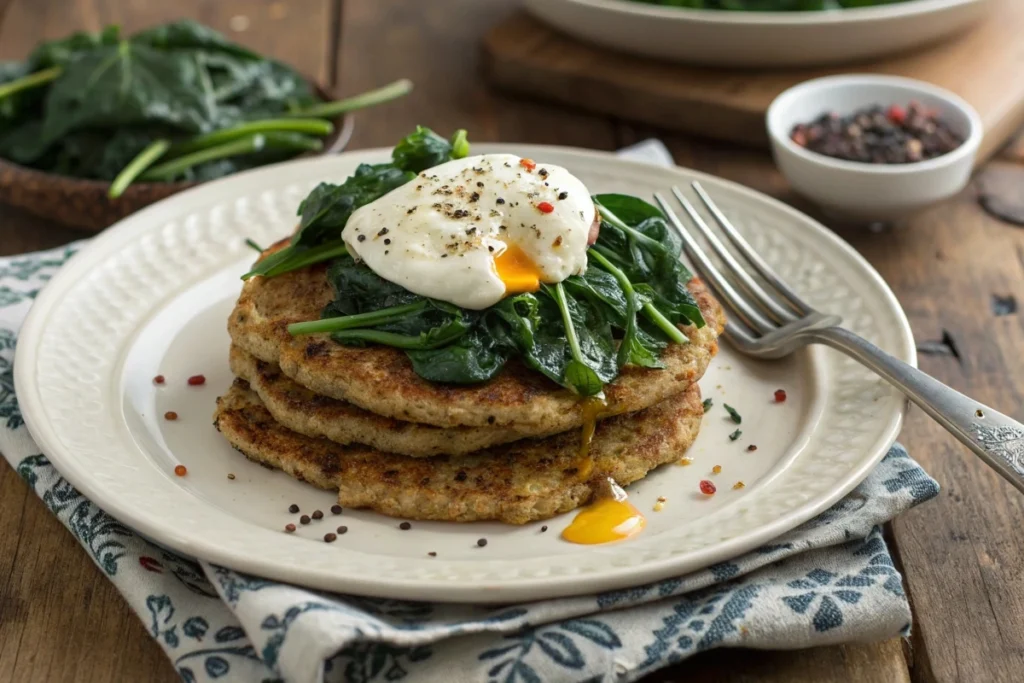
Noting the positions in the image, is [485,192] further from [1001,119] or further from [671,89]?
[1001,119]

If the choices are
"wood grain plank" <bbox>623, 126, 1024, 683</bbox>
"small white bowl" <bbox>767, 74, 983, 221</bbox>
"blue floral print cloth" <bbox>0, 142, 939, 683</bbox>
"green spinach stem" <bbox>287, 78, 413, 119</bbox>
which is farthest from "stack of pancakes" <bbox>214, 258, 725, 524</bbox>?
"green spinach stem" <bbox>287, 78, 413, 119</bbox>

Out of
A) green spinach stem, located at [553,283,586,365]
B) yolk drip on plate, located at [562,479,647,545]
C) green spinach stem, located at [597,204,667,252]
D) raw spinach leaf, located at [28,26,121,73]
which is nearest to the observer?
yolk drip on plate, located at [562,479,647,545]

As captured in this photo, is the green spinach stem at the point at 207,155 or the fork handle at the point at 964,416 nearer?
the fork handle at the point at 964,416

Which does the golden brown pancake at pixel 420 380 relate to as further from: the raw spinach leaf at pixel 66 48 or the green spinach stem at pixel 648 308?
the raw spinach leaf at pixel 66 48

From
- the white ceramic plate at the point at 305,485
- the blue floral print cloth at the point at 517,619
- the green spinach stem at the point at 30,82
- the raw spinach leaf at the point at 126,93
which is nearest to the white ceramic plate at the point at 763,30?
the white ceramic plate at the point at 305,485

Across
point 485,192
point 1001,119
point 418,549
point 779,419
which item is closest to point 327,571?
point 418,549

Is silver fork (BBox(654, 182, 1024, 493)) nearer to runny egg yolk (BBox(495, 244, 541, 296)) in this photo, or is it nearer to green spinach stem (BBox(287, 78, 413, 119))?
runny egg yolk (BBox(495, 244, 541, 296))
